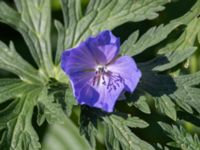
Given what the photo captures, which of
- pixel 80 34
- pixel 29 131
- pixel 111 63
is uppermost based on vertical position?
pixel 80 34

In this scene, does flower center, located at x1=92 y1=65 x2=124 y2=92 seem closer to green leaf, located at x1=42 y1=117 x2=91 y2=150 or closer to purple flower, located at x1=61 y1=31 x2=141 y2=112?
purple flower, located at x1=61 y1=31 x2=141 y2=112

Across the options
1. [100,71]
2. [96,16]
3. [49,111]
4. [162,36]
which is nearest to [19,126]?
[49,111]

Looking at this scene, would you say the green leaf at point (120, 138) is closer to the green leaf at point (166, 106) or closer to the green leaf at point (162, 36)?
the green leaf at point (166, 106)

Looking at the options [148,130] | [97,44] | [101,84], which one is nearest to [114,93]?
[101,84]

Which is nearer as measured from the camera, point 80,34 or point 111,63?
point 111,63

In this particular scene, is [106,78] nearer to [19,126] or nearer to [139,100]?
[139,100]

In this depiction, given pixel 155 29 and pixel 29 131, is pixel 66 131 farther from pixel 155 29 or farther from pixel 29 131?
pixel 155 29
